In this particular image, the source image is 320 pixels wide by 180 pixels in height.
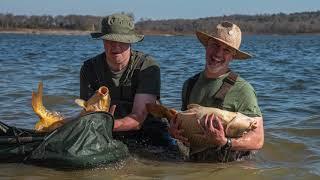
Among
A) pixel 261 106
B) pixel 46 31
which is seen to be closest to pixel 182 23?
pixel 46 31

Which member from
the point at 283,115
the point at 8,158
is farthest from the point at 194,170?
the point at 283,115

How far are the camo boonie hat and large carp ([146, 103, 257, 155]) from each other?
74 centimetres

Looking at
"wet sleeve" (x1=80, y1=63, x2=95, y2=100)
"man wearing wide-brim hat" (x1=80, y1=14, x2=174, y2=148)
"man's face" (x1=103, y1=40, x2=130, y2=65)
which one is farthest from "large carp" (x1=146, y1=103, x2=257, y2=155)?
"wet sleeve" (x1=80, y1=63, x2=95, y2=100)

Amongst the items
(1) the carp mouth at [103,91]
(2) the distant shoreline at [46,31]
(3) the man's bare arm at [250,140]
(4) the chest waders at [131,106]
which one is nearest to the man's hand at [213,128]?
(3) the man's bare arm at [250,140]

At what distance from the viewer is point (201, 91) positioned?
632cm

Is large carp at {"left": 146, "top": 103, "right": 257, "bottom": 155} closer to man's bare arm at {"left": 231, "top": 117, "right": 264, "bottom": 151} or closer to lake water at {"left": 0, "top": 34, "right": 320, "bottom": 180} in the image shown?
man's bare arm at {"left": 231, "top": 117, "right": 264, "bottom": 151}

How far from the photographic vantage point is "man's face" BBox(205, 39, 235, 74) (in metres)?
6.14

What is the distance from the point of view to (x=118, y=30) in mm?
6410

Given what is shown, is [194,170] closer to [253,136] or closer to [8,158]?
[253,136]

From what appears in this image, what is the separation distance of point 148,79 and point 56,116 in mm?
1063

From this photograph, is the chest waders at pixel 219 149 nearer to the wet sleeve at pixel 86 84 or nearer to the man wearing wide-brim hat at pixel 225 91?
the man wearing wide-brim hat at pixel 225 91

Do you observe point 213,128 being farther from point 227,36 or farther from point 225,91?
point 227,36

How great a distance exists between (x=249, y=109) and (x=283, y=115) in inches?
197

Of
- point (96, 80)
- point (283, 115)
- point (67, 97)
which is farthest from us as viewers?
point (67, 97)
